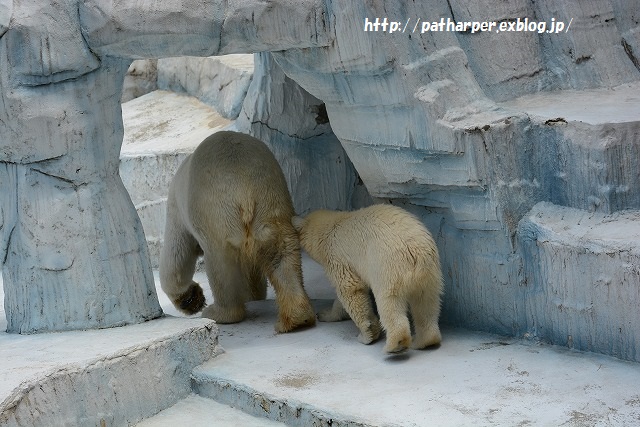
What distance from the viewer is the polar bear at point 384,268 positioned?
445 cm

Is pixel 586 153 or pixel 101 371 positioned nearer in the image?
pixel 101 371

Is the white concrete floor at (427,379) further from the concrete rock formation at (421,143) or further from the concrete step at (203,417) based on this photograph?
the concrete rock formation at (421,143)

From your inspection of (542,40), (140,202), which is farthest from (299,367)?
(140,202)

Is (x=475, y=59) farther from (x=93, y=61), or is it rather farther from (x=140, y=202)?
(x=140, y=202)

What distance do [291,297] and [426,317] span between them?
821mm

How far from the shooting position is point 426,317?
15.1ft

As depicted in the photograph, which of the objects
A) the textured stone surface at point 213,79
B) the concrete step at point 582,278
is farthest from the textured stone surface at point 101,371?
the textured stone surface at point 213,79

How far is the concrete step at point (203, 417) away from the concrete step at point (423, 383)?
1.7 inches

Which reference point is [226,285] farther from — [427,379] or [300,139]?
[300,139]

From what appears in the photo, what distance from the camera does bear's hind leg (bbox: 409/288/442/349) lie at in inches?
181

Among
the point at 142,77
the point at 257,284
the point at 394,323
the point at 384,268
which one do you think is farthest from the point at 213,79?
the point at 394,323

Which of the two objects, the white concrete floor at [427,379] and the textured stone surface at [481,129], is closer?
the white concrete floor at [427,379]

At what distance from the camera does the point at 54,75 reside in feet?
14.8

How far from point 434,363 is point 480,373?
0.81 ft
